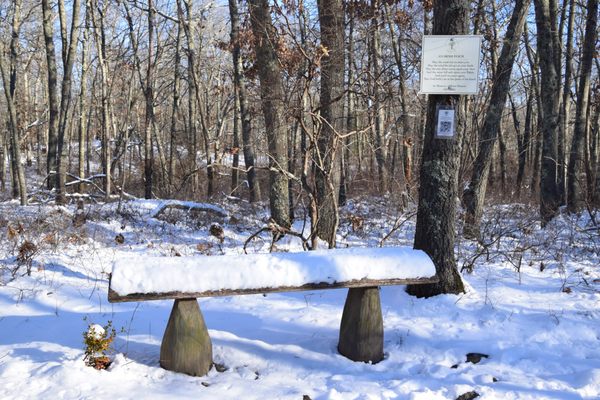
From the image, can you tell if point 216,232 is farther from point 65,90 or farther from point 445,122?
point 65,90

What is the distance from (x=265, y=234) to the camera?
8.25 m

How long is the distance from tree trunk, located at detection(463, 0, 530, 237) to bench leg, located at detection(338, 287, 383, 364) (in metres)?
3.88

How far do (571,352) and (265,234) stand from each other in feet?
18.4

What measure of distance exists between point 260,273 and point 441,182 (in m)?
1.88

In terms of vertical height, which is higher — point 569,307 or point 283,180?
point 283,180

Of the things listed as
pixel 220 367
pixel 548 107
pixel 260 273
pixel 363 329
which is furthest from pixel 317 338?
pixel 548 107

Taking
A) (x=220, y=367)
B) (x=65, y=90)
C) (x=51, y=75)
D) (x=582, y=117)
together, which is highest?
(x=51, y=75)

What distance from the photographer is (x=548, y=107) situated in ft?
32.1

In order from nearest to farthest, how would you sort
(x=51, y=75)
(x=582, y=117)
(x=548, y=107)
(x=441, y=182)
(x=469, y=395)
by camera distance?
(x=469, y=395), (x=441, y=182), (x=548, y=107), (x=582, y=117), (x=51, y=75)

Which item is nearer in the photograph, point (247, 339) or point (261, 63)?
point (247, 339)

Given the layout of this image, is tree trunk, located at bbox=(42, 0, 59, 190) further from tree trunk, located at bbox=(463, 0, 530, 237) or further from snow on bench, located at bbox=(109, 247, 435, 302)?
snow on bench, located at bbox=(109, 247, 435, 302)

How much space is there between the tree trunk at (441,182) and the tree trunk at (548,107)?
250 inches

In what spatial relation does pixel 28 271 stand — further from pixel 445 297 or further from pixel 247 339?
pixel 445 297

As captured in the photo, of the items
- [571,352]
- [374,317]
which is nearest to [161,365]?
[374,317]
